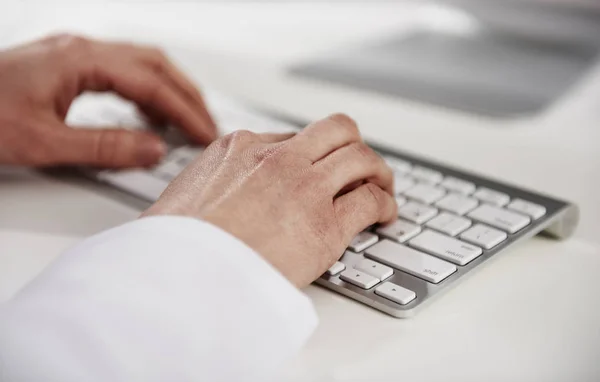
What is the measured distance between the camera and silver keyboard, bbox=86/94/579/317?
18.0 inches

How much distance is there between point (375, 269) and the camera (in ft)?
1.53

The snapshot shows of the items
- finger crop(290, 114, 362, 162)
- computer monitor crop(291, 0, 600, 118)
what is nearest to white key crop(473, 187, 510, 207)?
finger crop(290, 114, 362, 162)

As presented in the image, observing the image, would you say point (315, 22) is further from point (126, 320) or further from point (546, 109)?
point (126, 320)

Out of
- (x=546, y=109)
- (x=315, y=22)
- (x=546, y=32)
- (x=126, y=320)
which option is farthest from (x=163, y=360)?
(x=315, y=22)

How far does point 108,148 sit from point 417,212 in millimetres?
274

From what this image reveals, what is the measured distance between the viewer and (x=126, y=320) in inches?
15.3

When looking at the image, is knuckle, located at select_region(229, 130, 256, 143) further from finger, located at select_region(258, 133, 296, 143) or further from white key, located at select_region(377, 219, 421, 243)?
white key, located at select_region(377, 219, 421, 243)

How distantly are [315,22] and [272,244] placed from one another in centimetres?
74

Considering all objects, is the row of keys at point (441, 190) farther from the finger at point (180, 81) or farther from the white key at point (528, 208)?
the finger at point (180, 81)

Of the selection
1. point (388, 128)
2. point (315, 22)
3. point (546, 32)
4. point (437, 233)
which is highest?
point (315, 22)

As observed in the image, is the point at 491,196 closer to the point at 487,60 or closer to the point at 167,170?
the point at 167,170

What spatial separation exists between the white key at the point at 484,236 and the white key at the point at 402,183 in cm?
8

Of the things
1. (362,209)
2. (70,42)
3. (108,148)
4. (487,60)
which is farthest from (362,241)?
(487,60)

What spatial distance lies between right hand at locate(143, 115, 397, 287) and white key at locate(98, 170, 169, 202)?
0.09 meters
